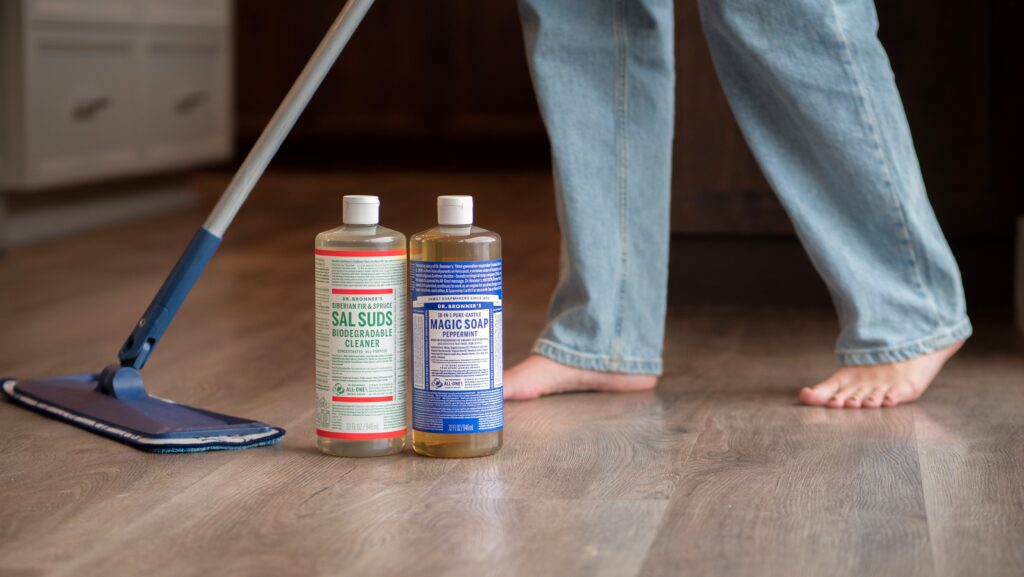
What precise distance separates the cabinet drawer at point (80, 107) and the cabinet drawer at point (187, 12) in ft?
0.39

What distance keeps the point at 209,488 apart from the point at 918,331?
75 centimetres

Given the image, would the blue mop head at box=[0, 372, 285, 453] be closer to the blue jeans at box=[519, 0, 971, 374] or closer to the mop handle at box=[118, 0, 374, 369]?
the mop handle at box=[118, 0, 374, 369]

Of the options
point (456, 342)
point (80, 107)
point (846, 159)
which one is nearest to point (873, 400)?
point (846, 159)

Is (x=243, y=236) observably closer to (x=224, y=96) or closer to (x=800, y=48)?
(x=224, y=96)

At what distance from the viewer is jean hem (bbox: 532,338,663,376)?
1393 millimetres

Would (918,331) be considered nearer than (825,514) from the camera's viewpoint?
No

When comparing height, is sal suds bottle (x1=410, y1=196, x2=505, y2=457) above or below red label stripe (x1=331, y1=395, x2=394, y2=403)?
above

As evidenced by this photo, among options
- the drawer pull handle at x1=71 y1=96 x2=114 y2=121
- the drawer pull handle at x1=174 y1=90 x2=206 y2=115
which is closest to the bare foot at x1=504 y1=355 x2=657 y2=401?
the drawer pull handle at x1=71 y1=96 x2=114 y2=121

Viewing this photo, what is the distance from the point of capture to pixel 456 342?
1093 mm

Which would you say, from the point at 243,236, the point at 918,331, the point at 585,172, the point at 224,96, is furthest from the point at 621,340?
the point at 224,96

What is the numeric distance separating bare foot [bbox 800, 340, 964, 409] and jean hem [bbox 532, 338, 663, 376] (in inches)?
6.6

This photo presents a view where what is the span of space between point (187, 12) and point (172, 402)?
6.91ft

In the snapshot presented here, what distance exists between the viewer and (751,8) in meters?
1.28

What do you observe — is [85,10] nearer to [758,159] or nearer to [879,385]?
[758,159]
